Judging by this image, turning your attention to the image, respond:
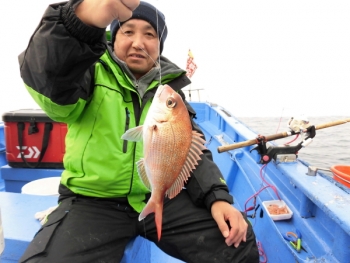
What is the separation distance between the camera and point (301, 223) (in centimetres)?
202

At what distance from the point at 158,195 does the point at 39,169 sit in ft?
7.82

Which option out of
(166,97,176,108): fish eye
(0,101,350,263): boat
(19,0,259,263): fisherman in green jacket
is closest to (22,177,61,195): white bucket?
(0,101,350,263): boat

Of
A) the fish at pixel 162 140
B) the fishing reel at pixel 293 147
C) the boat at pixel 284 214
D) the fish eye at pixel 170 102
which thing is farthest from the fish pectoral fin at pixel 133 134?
the fishing reel at pixel 293 147

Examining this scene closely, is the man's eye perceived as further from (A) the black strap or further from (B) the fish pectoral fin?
(A) the black strap

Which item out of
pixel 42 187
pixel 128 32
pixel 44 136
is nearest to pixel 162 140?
pixel 128 32

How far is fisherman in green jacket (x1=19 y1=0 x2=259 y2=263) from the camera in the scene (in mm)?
1376

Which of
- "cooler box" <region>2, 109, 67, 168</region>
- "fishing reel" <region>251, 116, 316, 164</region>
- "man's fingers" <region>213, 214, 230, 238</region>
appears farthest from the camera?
"cooler box" <region>2, 109, 67, 168</region>

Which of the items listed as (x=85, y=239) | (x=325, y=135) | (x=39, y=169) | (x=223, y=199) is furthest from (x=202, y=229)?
(x=325, y=135)

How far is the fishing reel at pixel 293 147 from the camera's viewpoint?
2318 millimetres

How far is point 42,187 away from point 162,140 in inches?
79.5

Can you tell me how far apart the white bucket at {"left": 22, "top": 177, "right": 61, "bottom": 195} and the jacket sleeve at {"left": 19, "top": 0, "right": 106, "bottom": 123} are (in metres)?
1.58

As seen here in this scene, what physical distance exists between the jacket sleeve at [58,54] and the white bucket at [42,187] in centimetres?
158

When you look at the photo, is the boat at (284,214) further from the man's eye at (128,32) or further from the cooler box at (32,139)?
the man's eye at (128,32)

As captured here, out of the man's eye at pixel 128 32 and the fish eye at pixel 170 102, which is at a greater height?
the man's eye at pixel 128 32
